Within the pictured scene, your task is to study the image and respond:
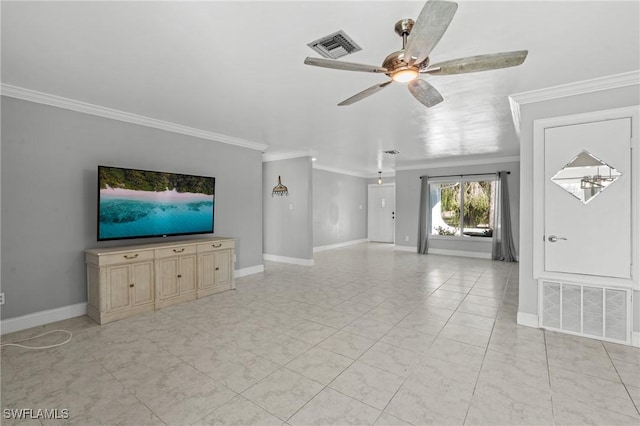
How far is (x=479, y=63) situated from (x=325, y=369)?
→ 2458mm

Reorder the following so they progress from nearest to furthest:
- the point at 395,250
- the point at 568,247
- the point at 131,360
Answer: the point at 131,360, the point at 568,247, the point at 395,250

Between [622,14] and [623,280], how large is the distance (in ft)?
7.71

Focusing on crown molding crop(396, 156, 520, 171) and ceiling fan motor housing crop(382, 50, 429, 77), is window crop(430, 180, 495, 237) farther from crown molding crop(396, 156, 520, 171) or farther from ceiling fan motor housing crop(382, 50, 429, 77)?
→ ceiling fan motor housing crop(382, 50, 429, 77)

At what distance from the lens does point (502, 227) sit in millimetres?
7355

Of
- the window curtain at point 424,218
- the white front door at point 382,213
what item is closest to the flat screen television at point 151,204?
the window curtain at point 424,218

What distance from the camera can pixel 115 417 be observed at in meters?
1.90

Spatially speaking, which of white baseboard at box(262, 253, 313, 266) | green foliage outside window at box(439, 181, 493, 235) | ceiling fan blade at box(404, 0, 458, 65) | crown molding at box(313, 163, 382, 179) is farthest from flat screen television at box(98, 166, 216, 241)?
green foliage outside window at box(439, 181, 493, 235)

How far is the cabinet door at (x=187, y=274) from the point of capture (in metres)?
4.14

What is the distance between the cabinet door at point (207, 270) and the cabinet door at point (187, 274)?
121mm

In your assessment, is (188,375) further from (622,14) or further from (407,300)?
(622,14)

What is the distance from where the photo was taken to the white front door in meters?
10.7

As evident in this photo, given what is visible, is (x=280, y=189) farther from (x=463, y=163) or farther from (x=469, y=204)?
(x=469, y=204)

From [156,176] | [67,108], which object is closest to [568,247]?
[156,176]

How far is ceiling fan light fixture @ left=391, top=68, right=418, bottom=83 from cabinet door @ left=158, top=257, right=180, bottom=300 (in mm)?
3563
